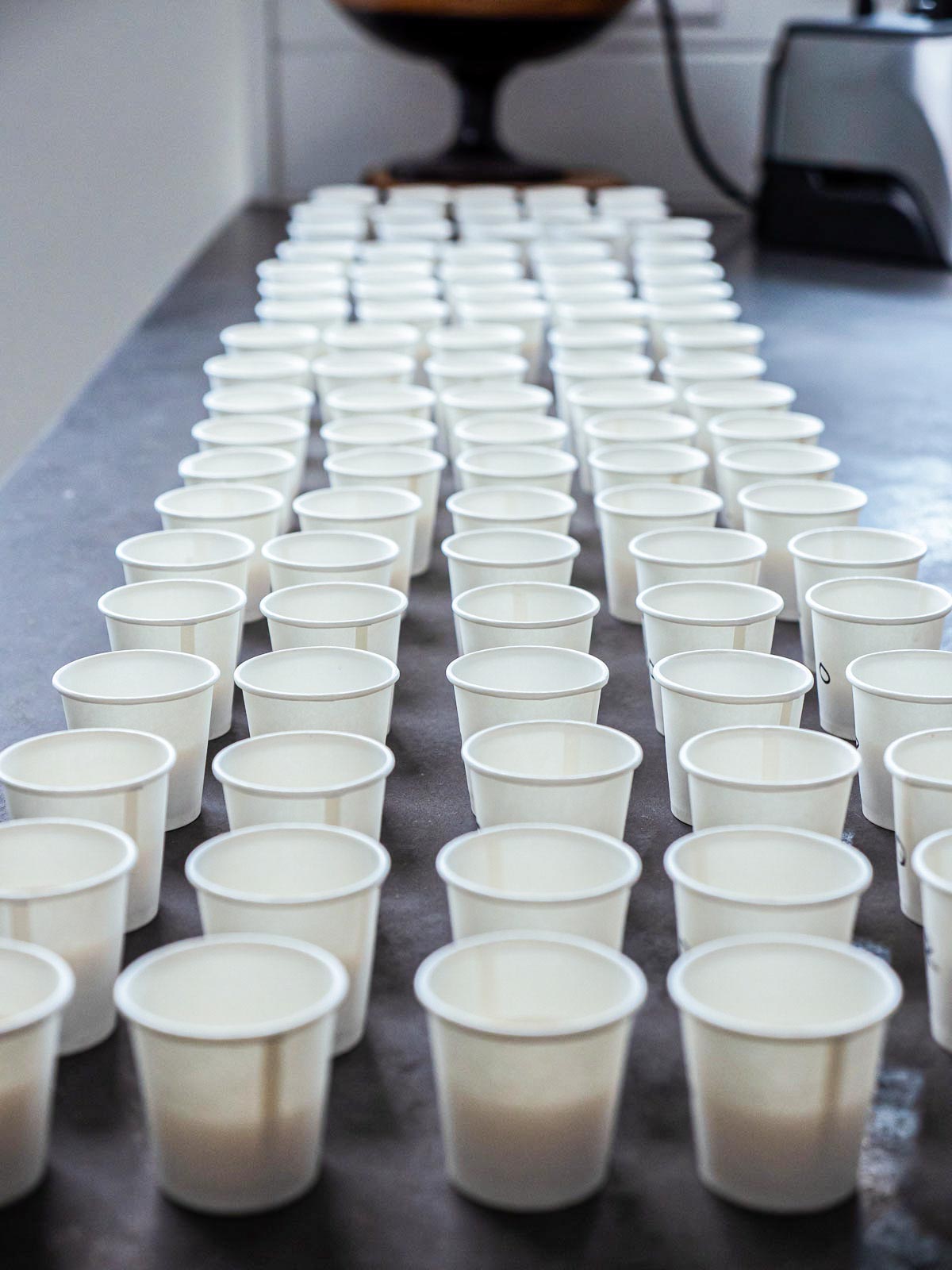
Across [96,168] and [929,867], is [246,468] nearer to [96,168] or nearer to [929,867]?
[929,867]

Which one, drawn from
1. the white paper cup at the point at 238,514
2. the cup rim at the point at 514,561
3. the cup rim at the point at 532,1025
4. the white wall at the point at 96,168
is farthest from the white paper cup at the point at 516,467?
the white wall at the point at 96,168

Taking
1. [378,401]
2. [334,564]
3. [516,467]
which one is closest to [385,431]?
[378,401]

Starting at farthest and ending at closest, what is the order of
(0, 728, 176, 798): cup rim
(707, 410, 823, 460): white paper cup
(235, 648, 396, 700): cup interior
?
(707, 410, 823, 460): white paper cup
(235, 648, 396, 700): cup interior
(0, 728, 176, 798): cup rim

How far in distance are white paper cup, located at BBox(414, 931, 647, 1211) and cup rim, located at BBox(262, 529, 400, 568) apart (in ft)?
2.28

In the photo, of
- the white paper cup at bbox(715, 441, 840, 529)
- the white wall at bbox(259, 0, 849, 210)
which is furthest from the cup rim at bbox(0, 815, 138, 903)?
the white wall at bbox(259, 0, 849, 210)

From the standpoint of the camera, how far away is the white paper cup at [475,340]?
240 centimetres

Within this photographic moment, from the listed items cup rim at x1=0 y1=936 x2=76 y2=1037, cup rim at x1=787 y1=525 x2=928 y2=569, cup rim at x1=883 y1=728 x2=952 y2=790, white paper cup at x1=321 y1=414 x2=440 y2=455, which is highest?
cup rim at x1=0 y1=936 x2=76 y2=1037

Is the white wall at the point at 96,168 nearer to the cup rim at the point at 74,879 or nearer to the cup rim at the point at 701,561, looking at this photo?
the cup rim at the point at 701,561

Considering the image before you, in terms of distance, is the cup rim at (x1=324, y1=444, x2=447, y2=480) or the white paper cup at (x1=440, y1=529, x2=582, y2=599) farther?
the cup rim at (x1=324, y1=444, x2=447, y2=480)

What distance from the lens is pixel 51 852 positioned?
992mm

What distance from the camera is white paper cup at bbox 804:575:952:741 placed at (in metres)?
1.35

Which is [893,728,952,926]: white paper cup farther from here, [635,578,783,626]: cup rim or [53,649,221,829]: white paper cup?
[635,578,783,626]: cup rim

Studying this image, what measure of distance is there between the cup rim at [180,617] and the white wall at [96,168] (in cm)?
146

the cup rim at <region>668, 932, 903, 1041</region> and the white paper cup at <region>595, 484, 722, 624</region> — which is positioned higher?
the cup rim at <region>668, 932, 903, 1041</region>
